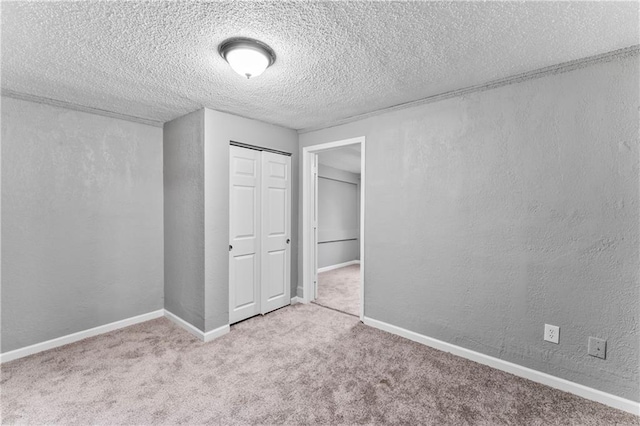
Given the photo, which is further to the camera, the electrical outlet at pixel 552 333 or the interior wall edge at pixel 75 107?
the interior wall edge at pixel 75 107

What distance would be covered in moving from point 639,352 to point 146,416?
10.5 feet

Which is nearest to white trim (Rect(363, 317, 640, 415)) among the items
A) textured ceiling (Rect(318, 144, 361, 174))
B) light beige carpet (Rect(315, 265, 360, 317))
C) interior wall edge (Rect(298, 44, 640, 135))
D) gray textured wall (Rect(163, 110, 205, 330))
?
light beige carpet (Rect(315, 265, 360, 317))

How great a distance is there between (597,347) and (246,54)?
3.04 meters

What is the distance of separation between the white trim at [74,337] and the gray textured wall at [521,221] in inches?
107

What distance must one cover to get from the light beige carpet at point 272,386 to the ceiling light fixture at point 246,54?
2.24m

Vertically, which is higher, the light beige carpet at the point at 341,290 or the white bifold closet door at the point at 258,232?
the white bifold closet door at the point at 258,232

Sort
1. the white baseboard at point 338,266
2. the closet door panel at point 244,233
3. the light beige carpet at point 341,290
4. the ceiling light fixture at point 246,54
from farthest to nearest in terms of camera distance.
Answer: the white baseboard at point 338,266 < the light beige carpet at point 341,290 < the closet door panel at point 244,233 < the ceiling light fixture at point 246,54

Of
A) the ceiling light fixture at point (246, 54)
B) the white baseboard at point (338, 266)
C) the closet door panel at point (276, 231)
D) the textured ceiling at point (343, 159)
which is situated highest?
the ceiling light fixture at point (246, 54)

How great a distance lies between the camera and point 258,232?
140 inches

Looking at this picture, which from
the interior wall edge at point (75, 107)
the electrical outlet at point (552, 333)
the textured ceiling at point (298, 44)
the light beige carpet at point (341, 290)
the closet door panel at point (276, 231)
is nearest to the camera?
the textured ceiling at point (298, 44)

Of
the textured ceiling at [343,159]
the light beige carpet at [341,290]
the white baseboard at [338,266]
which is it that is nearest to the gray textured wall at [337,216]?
the white baseboard at [338,266]

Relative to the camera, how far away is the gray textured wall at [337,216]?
6266 mm

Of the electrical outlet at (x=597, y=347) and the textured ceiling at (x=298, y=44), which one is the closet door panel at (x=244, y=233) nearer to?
the textured ceiling at (x=298, y=44)

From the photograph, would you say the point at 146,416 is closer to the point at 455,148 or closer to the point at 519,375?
the point at 519,375
